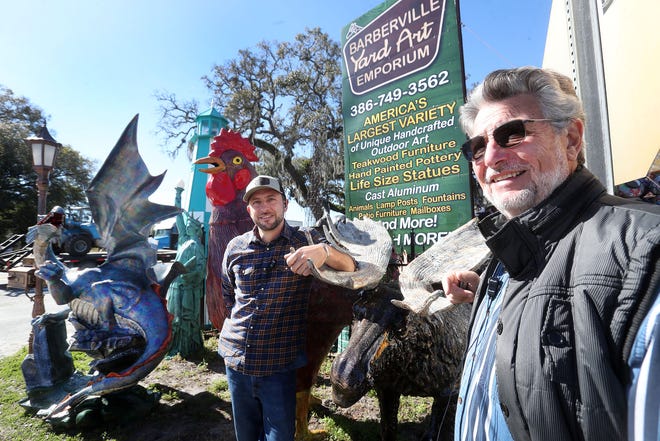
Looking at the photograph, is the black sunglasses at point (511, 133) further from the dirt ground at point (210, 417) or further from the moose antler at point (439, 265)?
the dirt ground at point (210, 417)

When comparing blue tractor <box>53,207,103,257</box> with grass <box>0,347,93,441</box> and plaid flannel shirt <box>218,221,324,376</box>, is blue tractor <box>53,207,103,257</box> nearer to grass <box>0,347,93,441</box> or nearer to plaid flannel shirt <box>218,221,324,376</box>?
grass <box>0,347,93,441</box>

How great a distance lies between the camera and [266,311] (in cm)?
213

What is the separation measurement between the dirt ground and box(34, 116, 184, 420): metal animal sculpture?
53 cm

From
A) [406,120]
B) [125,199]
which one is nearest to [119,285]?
[125,199]

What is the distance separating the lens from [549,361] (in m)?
0.77

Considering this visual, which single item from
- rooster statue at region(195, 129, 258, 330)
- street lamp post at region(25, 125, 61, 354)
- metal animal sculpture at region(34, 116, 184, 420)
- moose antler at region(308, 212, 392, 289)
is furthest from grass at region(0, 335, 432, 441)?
moose antler at region(308, 212, 392, 289)

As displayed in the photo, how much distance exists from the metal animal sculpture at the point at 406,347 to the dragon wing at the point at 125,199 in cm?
280

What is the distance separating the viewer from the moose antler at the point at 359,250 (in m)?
1.65

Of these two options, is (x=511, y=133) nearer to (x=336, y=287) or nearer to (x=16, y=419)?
(x=336, y=287)

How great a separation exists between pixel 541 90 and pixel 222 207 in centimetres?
325

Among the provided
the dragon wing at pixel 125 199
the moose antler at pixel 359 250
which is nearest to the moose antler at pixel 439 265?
the moose antler at pixel 359 250

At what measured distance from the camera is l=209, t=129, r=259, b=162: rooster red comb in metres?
4.06

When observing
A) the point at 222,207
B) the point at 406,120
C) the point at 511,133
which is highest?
the point at 406,120

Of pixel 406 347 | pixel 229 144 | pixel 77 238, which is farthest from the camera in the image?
pixel 77 238
